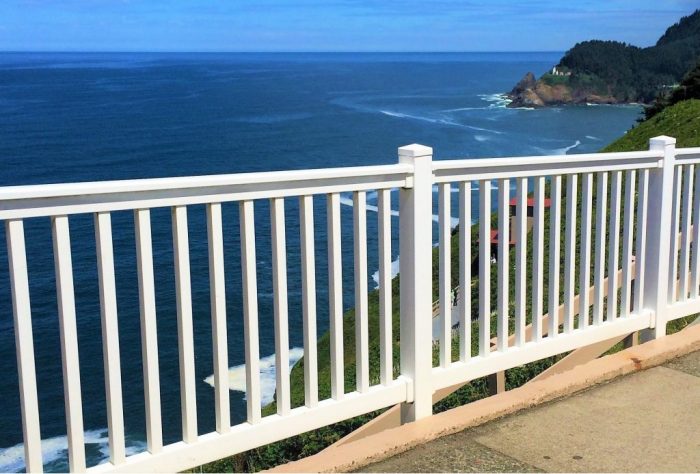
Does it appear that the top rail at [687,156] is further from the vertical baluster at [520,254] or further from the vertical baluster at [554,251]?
the vertical baluster at [520,254]

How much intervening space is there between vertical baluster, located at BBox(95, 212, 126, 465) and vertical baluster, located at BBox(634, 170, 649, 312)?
2.94 meters

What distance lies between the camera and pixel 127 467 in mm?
2883

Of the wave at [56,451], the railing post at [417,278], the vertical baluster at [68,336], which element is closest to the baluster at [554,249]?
the railing post at [417,278]

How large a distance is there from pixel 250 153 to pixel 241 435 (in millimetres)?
77581

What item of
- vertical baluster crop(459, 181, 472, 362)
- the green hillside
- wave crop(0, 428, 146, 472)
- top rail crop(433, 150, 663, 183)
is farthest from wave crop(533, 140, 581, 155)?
vertical baluster crop(459, 181, 472, 362)

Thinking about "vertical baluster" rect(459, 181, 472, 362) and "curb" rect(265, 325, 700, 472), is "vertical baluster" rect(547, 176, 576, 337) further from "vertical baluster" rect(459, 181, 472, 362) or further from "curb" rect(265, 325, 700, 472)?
"vertical baluster" rect(459, 181, 472, 362)

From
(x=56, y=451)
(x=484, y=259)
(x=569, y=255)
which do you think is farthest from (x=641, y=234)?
(x=56, y=451)

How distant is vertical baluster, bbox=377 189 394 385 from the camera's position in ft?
11.3

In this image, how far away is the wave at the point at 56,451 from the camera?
66.7 ft

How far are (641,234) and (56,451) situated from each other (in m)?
22.2

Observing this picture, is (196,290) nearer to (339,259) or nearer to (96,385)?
(96,385)

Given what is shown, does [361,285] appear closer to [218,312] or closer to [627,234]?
[218,312]

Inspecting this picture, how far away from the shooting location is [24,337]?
2.61 m

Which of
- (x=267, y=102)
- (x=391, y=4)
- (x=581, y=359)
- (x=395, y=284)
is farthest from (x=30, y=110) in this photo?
(x=581, y=359)
